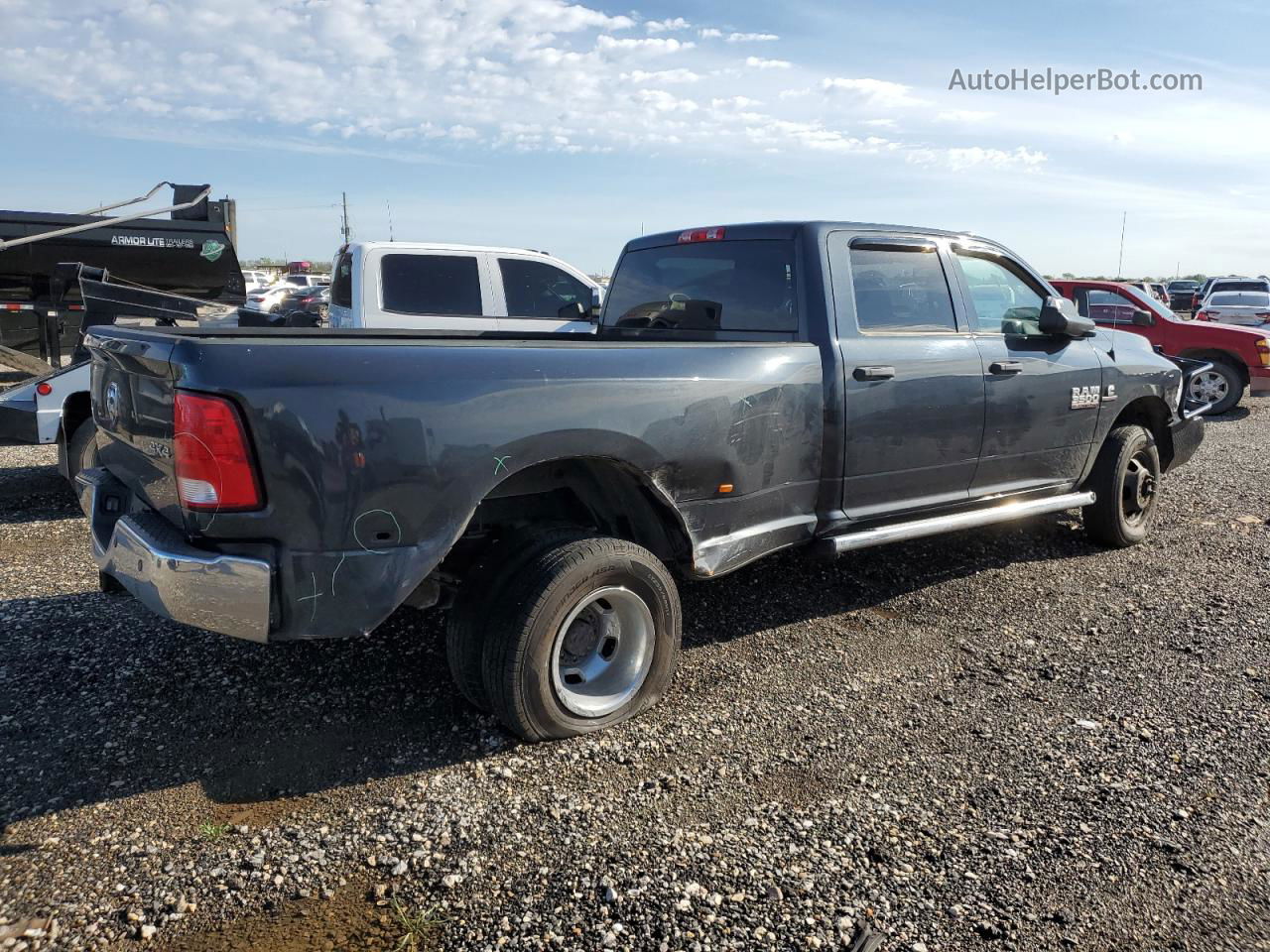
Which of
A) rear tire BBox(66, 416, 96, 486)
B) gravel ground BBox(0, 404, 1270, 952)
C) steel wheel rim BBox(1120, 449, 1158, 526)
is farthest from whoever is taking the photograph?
steel wheel rim BBox(1120, 449, 1158, 526)

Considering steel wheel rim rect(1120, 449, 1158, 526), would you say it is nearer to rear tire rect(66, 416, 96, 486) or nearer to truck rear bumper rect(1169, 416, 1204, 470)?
truck rear bumper rect(1169, 416, 1204, 470)

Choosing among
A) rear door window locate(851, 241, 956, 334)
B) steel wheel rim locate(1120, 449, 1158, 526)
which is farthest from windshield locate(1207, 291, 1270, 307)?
rear door window locate(851, 241, 956, 334)

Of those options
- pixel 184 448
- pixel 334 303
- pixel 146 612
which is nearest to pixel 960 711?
pixel 184 448

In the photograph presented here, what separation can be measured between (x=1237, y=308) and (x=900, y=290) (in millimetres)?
16135

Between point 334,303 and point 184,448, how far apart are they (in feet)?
23.2

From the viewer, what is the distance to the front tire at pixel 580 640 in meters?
3.10

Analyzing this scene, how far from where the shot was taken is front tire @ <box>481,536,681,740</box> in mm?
3102

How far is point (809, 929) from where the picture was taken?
2.38 metres

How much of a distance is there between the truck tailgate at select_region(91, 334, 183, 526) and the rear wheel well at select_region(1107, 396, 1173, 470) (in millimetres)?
5234

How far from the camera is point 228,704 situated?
140 inches

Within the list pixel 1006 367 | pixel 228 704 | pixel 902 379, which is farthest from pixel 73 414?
pixel 1006 367

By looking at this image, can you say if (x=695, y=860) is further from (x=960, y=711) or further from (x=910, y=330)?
(x=910, y=330)

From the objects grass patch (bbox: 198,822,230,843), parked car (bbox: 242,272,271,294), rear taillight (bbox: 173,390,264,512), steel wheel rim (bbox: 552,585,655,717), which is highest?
parked car (bbox: 242,272,271,294)

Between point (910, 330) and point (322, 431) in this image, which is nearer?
point (322, 431)
